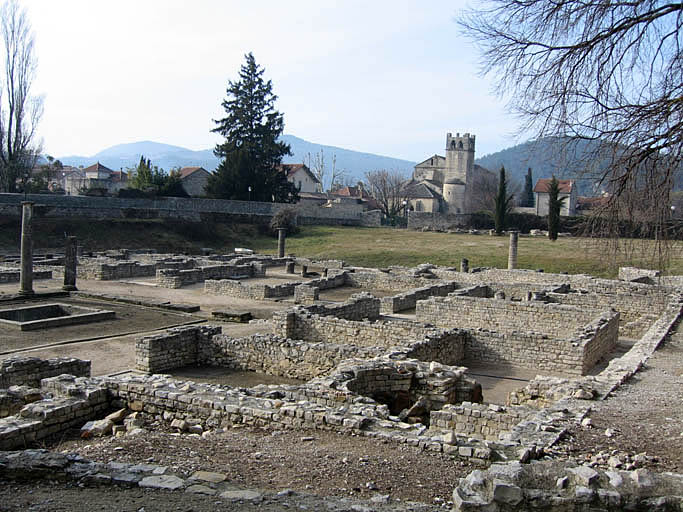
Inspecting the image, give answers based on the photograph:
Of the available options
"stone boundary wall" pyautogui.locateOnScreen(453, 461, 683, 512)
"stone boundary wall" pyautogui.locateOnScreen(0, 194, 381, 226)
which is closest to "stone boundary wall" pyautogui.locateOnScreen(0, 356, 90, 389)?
"stone boundary wall" pyautogui.locateOnScreen(453, 461, 683, 512)

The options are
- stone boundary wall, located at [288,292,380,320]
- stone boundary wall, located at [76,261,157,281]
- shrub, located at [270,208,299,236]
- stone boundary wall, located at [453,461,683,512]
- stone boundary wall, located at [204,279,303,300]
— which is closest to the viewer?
stone boundary wall, located at [453,461,683,512]

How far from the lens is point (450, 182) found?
92875mm

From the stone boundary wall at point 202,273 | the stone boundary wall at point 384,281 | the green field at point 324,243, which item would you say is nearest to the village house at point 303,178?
the green field at point 324,243

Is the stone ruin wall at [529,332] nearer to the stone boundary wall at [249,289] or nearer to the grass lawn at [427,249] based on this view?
the stone boundary wall at [249,289]

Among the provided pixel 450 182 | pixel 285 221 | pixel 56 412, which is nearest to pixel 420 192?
pixel 450 182

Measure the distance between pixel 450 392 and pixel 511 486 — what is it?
511cm

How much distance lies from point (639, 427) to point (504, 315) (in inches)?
397

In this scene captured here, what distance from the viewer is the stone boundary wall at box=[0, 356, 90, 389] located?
10.5m

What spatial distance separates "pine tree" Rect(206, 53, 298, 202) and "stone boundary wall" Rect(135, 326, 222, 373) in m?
48.9

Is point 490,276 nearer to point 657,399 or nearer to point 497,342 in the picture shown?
point 497,342

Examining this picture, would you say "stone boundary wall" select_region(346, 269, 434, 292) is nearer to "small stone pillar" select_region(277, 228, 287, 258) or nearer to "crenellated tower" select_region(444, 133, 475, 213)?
"small stone pillar" select_region(277, 228, 287, 258)

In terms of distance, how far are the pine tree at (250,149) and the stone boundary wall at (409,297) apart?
40.4 metres

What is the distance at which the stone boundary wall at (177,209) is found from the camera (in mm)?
45844

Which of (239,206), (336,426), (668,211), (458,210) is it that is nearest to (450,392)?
(336,426)
